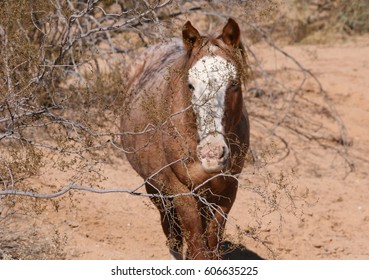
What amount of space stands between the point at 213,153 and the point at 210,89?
45cm

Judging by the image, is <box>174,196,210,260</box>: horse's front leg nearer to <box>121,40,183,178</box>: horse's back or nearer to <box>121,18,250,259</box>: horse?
<box>121,18,250,259</box>: horse

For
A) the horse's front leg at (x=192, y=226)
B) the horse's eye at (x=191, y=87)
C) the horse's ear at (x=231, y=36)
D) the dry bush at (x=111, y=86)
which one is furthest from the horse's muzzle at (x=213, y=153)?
the dry bush at (x=111, y=86)

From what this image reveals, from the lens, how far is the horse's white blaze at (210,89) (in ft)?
18.3

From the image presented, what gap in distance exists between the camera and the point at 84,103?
817 centimetres

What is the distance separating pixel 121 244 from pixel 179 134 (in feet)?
9.31

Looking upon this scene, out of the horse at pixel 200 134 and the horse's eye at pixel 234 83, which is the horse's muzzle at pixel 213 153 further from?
the horse's eye at pixel 234 83

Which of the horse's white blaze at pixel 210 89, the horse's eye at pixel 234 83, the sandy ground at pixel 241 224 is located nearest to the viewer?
the horse's white blaze at pixel 210 89

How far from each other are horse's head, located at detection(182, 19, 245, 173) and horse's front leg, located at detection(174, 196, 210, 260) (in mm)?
625

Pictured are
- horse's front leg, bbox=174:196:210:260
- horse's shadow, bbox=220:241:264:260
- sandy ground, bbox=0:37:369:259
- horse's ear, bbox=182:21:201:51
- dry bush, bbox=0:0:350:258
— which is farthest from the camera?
horse's shadow, bbox=220:241:264:260

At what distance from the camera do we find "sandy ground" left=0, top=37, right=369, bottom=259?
24.6 ft

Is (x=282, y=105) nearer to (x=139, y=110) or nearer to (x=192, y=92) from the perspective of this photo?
(x=139, y=110)

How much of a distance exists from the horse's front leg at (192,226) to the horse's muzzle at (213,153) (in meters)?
0.65

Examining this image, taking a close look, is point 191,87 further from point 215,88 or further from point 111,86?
point 111,86

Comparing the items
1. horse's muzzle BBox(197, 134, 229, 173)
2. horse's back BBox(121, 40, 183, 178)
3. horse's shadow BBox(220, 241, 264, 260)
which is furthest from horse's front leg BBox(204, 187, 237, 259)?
horse's shadow BBox(220, 241, 264, 260)
